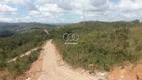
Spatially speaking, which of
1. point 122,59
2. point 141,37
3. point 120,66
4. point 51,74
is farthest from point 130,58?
point 141,37

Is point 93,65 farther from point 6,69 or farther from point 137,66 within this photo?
point 6,69

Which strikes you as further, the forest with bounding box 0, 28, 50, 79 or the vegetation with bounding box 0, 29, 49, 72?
the vegetation with bounding box 0, 29, 49, 72

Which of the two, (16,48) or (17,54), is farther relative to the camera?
(16,48)

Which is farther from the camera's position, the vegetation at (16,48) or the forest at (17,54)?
the vegetation at (16,48)

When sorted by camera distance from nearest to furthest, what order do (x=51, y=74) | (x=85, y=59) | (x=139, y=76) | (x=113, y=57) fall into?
(x=139, y=76), (x=51, y=74), (x=113, y=57), (x=85, y=59)

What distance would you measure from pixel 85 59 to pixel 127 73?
7390 mm

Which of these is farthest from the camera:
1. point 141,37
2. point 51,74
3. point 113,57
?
point 141,37

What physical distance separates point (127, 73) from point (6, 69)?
11.0m

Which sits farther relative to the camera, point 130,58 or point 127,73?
point 130,58

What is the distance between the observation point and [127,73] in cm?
A: 1512

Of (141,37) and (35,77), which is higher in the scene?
(141,37)

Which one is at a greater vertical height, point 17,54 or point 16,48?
point 17,54

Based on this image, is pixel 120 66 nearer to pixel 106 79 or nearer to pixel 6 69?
pixel 106 79

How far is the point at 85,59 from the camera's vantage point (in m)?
22.1
